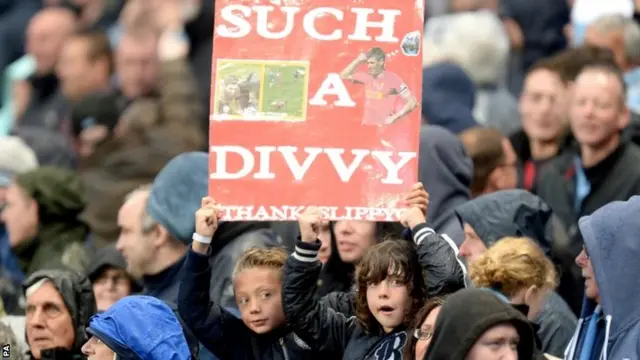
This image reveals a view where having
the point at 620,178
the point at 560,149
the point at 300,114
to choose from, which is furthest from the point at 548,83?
the point at 300,114

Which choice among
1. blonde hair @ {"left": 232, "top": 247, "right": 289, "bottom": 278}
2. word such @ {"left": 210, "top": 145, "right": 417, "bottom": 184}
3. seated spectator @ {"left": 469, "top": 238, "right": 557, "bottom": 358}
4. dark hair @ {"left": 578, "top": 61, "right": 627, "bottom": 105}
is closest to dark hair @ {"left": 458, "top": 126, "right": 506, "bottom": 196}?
dark hair @ {"left": 578, "top": 61, "right": 627, "bottom": 105}

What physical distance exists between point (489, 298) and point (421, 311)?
2.59ft

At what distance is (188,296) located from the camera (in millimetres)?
8633

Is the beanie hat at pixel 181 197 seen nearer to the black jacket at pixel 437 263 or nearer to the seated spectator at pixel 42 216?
the seated spectator at pixel 42 216

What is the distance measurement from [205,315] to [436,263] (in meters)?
1.15

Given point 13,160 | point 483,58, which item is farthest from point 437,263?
point 483,58

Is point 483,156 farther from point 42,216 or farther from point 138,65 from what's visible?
point 138,65

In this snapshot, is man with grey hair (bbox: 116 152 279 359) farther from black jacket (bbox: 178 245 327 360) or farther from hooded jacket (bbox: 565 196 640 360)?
hooded jacket (bbox: 565 196 640 360)

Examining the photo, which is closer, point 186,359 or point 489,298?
point 489,298

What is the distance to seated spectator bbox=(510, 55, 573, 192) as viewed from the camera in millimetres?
12352

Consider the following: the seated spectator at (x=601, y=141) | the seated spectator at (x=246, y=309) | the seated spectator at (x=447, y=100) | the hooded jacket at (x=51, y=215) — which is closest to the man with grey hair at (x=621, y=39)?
the seated spectator at (x=447, y=100)

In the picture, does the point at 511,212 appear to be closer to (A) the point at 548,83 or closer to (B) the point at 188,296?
(B) the point at 188,296

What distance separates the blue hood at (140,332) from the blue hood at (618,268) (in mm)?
1779

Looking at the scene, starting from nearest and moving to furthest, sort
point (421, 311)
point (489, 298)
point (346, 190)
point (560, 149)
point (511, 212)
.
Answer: point (489, 298), point (421, 311), point (346, 190), point (511, 212), point (560, 149)
